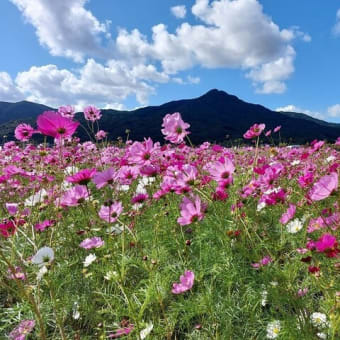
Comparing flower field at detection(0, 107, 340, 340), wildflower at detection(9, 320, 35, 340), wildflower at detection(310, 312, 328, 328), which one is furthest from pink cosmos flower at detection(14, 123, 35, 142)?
wildflower at detection(310, 312, 328, 328)

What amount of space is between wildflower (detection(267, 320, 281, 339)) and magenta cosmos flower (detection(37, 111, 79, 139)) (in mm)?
994

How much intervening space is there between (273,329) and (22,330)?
924 millimetres

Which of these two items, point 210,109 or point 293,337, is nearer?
point 293,337

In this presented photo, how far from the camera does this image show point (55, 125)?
116 centimetres

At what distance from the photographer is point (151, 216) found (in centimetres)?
231

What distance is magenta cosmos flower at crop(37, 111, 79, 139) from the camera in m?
1.14

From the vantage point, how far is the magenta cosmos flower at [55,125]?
3.73 feet

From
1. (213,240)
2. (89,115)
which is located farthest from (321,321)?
(89,115)

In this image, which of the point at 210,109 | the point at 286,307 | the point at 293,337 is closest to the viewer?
the point at 293,337

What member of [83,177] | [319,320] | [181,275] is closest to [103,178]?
[83,177]

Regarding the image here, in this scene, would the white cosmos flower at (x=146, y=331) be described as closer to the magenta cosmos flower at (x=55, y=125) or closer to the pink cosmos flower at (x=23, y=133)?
the magenta cosmos flower at (x=55, y=125)

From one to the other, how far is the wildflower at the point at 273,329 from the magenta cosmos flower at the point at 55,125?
99 centimetres

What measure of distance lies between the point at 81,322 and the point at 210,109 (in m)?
141

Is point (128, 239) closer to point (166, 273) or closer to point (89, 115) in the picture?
point (166, 273)
